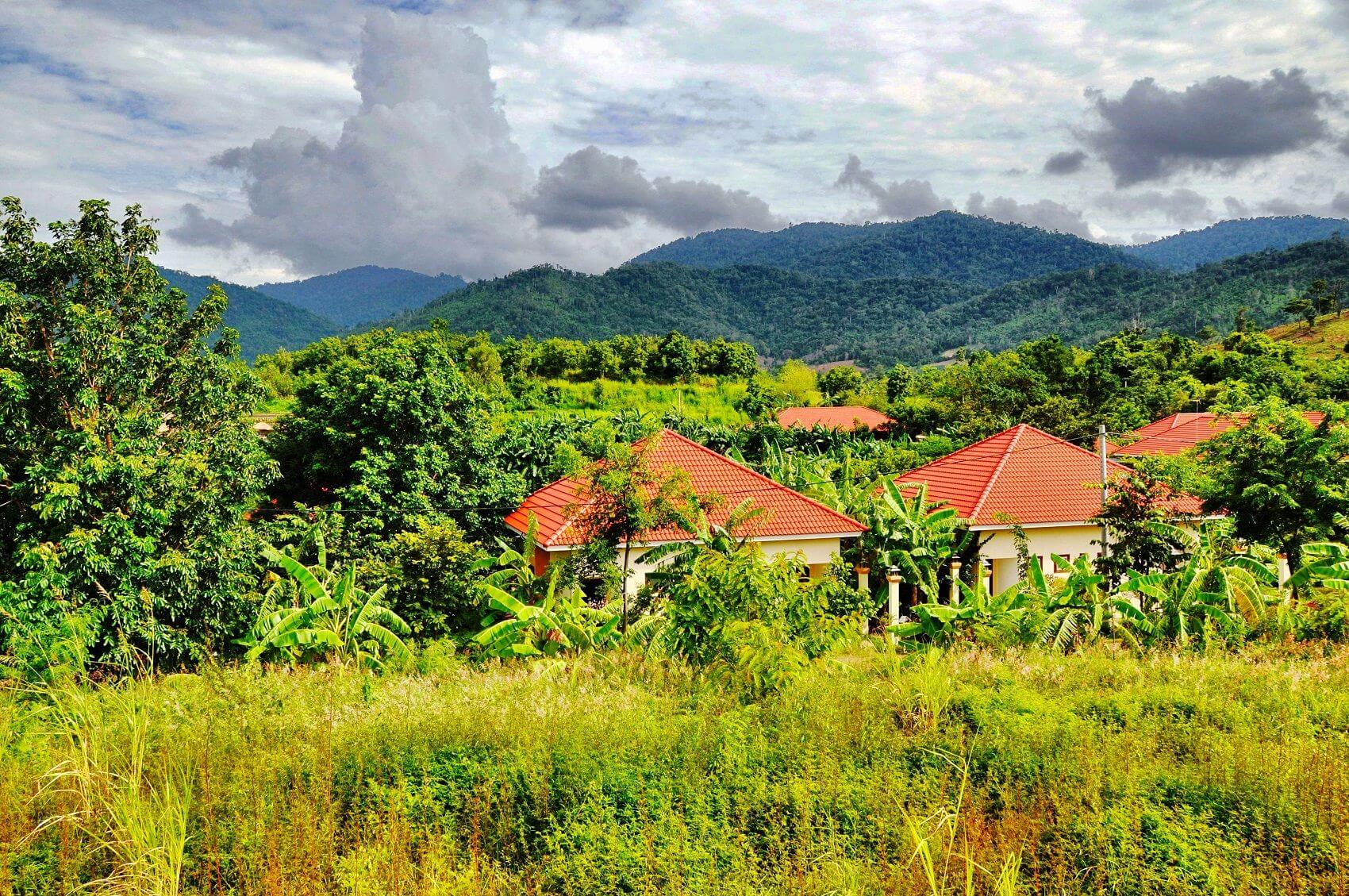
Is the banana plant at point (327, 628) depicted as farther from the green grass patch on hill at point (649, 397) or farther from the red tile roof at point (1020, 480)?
the green grass patch on hill at point (649, 397)

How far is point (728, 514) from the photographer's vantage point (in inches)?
571

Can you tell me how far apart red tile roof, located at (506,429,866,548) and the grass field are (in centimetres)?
933

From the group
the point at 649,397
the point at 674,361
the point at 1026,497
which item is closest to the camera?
the point at 1026,497

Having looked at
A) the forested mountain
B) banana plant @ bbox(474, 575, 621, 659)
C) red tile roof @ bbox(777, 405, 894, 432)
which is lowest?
banana plant @ bbox(474, 575, 621, 659)

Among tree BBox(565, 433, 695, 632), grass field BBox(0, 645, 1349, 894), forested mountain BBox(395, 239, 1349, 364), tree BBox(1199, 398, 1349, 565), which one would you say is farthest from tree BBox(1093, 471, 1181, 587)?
forested mountain BBox(395, 239, 1349, 364)

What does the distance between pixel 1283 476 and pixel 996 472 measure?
7838mm

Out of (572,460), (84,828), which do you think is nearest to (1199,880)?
(84,828)

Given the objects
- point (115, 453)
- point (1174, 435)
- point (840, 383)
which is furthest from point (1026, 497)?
point (840, 383)

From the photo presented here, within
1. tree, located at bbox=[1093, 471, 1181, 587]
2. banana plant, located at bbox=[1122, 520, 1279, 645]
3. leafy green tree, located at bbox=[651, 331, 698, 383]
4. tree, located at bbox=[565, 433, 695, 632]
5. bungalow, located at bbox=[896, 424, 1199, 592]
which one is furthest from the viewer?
leafy green tree, located at bbox=[651, 331, 698, 383]

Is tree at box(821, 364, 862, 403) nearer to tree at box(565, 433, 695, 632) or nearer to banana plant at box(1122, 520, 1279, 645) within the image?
banana plant at box(1122, 520, 1279, 645)

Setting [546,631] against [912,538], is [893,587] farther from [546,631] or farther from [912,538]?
[546,631]

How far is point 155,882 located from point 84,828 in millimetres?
596

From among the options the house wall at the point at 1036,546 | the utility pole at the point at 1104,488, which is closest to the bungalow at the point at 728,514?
the house wall at the point at 1036,546

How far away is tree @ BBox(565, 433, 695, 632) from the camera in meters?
10.3
